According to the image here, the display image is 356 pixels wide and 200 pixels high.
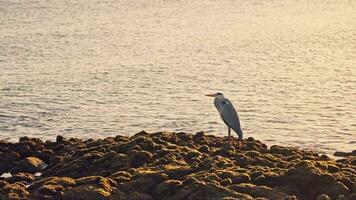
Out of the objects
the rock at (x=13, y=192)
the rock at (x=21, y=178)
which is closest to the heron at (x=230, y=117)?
the rock at (x=21, y=178)

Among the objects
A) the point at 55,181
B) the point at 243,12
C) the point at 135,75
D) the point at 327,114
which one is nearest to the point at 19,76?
the point at 135,75

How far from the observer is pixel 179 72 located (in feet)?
98.3

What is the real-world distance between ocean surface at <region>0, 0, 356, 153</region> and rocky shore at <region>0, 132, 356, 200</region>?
3858mm

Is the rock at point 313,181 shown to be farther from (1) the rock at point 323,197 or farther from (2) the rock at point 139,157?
(2) the rock at point 139,157

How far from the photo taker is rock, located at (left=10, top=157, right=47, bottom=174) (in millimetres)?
15289

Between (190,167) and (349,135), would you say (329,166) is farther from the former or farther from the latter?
(349,135)

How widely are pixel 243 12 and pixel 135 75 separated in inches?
947

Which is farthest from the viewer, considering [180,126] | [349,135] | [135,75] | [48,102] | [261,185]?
[135,75]

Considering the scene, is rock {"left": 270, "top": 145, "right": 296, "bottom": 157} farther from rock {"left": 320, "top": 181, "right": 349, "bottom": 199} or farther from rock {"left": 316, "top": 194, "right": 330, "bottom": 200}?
rock {"left": 316, "top": 194, "right": 330, "bottom": 200}

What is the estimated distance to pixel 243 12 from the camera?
51906mm

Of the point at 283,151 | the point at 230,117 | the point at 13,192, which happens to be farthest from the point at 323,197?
the point at 230,117

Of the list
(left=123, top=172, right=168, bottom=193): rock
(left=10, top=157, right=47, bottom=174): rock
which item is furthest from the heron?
(left=123, top=172, right=168, bottom=193): rock

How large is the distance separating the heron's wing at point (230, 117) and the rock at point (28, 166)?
4331 millimetres

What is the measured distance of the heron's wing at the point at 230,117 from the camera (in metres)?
16.7
